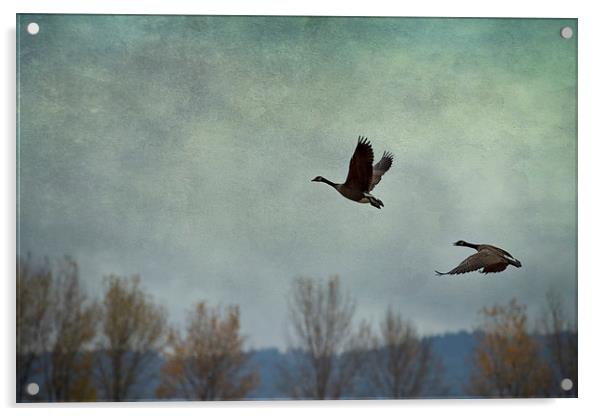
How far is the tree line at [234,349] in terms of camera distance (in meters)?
3.77

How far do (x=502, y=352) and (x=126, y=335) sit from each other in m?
1.64

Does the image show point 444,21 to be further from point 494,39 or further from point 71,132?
point 71,132

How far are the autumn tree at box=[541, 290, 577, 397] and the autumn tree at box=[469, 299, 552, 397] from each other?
0.26ft

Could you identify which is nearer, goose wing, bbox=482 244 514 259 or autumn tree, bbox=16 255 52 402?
autumn tree, bbox=16 255 52 402

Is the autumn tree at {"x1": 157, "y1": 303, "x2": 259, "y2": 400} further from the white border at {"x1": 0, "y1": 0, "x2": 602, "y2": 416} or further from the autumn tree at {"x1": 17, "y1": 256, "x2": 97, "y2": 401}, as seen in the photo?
the autumn tree at {"x1": 17, "y1": 256, "x2": 97, "y2": 401}

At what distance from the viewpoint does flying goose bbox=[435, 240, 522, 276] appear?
387cm

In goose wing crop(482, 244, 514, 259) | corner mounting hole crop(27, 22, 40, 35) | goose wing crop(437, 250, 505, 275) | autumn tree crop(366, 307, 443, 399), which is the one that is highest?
corner mounting hole crop(27, 22, 40, 35)

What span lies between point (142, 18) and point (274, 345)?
154cm

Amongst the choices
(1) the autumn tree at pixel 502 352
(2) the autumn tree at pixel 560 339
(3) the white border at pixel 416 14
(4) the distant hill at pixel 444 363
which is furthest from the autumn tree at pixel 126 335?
(2) the autumn tree at pixel 560 339

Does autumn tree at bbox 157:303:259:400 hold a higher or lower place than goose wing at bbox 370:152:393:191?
lower

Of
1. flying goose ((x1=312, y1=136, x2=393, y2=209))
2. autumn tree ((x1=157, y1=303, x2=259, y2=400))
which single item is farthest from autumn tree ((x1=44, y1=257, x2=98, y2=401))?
flying goose ((x1=312, y1=136, x2=393, y2=209))

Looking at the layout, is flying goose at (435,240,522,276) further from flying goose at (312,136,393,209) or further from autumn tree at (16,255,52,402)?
autumn tree at (16,255,52,402)

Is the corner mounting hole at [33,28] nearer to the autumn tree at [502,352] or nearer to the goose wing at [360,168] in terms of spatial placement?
the goose wing at [360,168]
